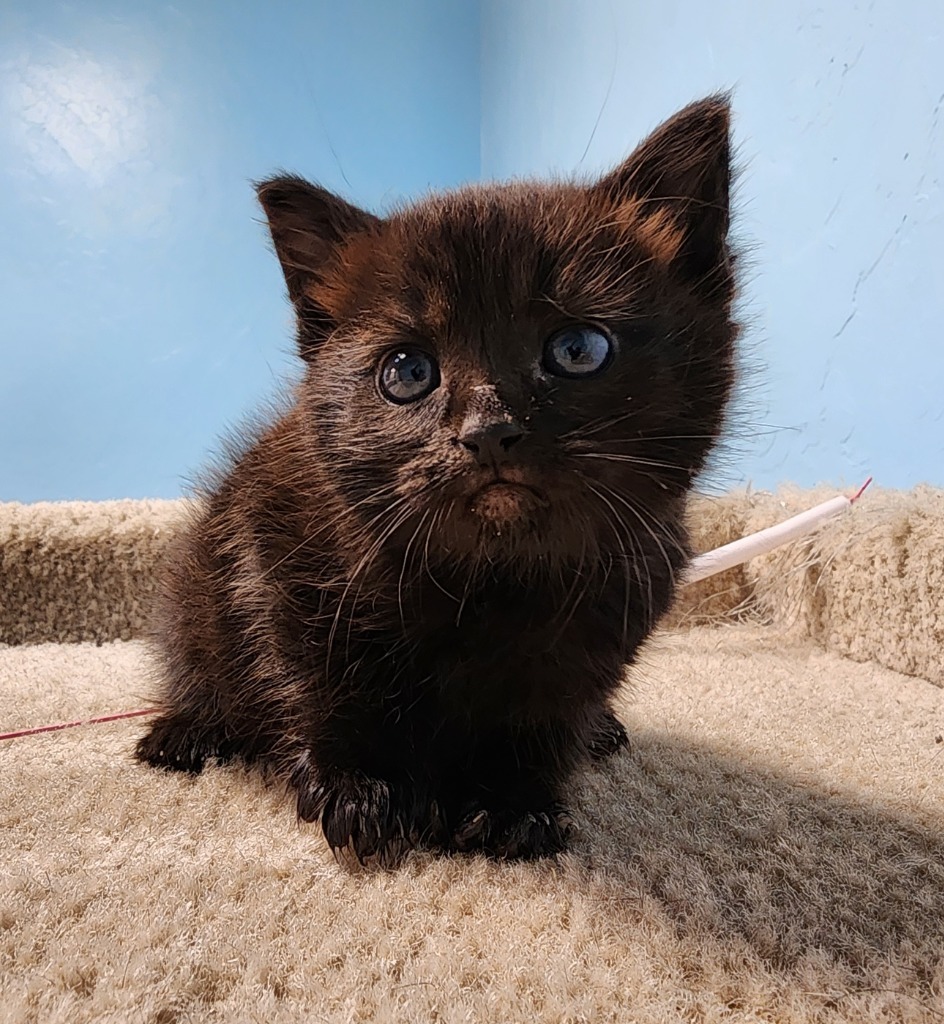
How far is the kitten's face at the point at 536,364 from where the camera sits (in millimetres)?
625

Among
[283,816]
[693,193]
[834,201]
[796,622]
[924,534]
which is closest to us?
[693,193]

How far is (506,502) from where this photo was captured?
622 mm

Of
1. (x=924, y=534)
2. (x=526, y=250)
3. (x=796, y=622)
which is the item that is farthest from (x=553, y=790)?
(x=796, y=622)

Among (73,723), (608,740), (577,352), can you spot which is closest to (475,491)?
(577,352)

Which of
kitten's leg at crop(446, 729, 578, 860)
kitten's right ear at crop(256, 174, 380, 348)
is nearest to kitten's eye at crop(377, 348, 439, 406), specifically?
kitten's right ear at crop(256, 174, 380, 348)

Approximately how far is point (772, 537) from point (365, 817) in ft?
3.75

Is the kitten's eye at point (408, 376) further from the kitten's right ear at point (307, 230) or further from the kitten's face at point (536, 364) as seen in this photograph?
the kitten's right ear at point (307, 230)

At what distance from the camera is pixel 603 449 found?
63 centimetres

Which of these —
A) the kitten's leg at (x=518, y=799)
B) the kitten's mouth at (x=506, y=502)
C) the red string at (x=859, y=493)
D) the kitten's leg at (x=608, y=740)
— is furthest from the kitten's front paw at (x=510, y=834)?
the red string at (x=859, y=493)

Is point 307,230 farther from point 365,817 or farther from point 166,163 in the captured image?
point 166,163

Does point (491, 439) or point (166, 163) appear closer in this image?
point (491, 439)

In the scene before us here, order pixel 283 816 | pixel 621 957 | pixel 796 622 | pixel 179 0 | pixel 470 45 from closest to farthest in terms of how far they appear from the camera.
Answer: pixel 621 957 → pixel 283 816 → pixel 796 622 → pixel 179 0 → pixel 470 45

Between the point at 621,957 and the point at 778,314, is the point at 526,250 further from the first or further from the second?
the point at 778,314

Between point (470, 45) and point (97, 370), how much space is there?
130 cm
